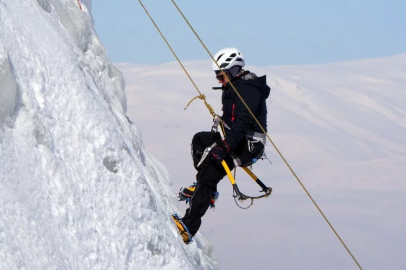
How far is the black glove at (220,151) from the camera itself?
377 inches

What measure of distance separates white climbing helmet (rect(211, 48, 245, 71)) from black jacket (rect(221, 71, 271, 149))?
0.22m

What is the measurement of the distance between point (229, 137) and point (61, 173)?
3.18 m

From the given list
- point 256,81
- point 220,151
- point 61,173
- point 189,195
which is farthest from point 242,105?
point 61,173

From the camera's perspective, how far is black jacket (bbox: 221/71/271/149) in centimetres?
949

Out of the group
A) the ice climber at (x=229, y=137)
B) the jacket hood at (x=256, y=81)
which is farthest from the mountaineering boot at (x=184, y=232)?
the jacket hood at (x=256, y=81)

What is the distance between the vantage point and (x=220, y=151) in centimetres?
959

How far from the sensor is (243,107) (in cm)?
945

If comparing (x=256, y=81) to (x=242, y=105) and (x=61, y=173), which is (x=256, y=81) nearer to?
(x=242, y=105)

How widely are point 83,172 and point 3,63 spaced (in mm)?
1622

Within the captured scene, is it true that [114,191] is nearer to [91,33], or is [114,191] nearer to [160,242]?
[160,242]

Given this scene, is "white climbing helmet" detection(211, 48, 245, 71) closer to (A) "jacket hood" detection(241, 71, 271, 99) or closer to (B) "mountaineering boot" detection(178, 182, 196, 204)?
(A) "jacket hood" detection(241, 71, 271, 99)

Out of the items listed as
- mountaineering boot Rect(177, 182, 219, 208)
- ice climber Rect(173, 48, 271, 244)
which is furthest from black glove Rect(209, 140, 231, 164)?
mountaineering boot Rect(177, 182, 219, 208)

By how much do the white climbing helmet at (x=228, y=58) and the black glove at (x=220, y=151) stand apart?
1.18 metres

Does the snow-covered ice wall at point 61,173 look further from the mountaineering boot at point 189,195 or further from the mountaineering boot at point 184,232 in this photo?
the mountaineering boot at point 189,195
